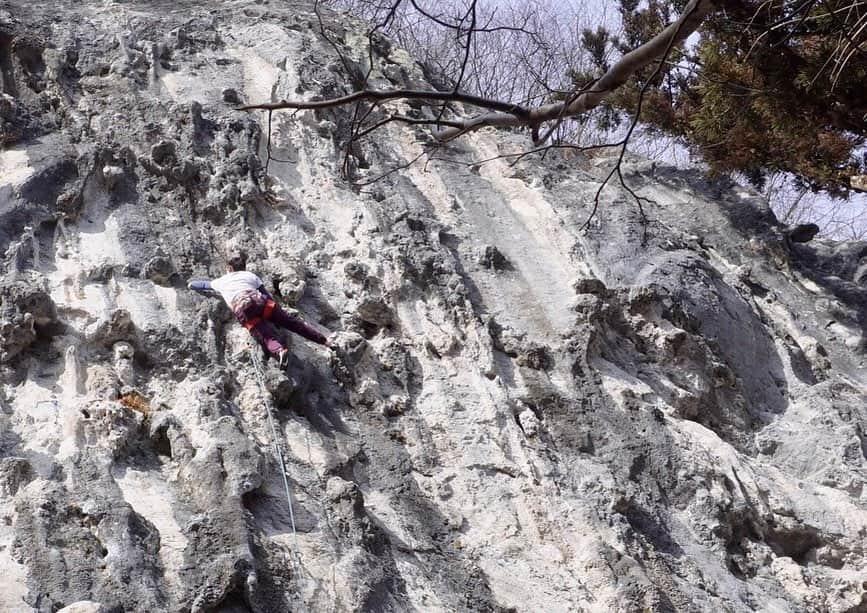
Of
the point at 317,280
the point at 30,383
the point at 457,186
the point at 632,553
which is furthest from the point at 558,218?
the point at 30,383

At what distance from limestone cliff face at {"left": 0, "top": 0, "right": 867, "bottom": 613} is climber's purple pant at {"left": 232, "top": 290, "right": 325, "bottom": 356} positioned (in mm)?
170

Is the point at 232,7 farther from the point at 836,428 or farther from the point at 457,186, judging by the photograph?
the point at 836,428

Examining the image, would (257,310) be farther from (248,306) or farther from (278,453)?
(278,453)

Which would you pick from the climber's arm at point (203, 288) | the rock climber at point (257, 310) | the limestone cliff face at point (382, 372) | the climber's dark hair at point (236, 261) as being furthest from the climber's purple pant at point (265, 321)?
the climber's dark hair at point (236, 261)

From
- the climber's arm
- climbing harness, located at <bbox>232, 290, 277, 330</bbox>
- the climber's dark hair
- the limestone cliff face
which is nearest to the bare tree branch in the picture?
climbing harness, located at <bbox>232, 290, 277, 330</bbox>

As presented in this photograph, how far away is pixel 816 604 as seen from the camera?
6352 millimetres

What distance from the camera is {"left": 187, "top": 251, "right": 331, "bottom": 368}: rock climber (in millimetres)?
7035

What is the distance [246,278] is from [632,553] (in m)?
3.24

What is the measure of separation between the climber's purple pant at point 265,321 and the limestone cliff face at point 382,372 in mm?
170

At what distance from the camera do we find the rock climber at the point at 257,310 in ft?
23.1

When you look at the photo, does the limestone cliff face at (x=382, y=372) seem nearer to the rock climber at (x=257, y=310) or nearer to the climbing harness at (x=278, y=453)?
the climbing harness at (x=278, y=453)

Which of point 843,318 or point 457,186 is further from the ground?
point 457,186

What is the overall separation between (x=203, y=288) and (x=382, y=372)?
4.68 ft

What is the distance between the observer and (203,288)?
24.2 ft
